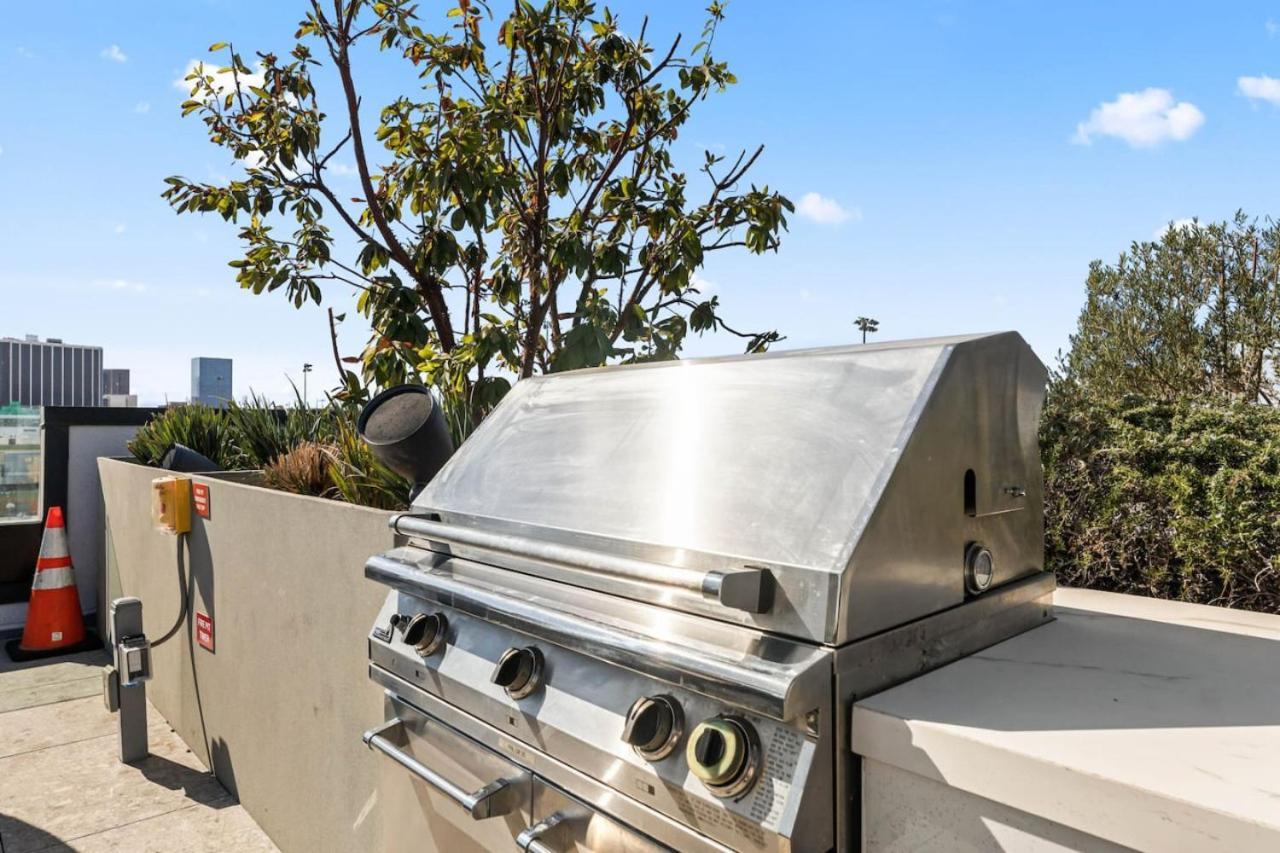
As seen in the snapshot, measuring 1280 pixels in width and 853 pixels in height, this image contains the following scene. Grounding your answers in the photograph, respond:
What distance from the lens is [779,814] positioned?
1.10 metres

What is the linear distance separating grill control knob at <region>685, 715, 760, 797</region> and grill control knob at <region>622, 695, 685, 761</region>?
0.25 feet

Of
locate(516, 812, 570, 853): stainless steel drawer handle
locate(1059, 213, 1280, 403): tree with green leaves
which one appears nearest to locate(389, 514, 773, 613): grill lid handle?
locate(516, 812, 570, 853): stainless steel drawer handle

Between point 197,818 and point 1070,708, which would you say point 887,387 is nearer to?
point 1070,708

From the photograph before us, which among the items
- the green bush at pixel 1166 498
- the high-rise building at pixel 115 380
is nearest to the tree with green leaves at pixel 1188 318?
the green bush at pixel 1166 498

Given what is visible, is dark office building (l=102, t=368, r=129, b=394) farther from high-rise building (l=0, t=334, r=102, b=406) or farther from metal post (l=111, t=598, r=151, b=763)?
metal post (l=111, t=598, r=151, b=763)

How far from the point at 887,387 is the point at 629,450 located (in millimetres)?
580

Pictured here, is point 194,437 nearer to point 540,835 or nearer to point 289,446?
point 289,446

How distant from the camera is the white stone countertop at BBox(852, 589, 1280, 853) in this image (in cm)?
90

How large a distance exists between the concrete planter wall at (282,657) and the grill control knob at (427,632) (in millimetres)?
589

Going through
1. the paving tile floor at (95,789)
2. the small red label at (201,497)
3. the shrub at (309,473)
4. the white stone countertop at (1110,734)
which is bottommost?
the paving tile floor at (95,789)

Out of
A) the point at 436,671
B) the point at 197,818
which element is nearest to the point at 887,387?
the point at 436,671

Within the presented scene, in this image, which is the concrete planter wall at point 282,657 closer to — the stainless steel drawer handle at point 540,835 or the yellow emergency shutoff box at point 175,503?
the yellow emergency shutoff box at point 175,503

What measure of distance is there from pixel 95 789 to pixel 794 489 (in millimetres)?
4226

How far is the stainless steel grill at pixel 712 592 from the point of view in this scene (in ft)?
3.85
